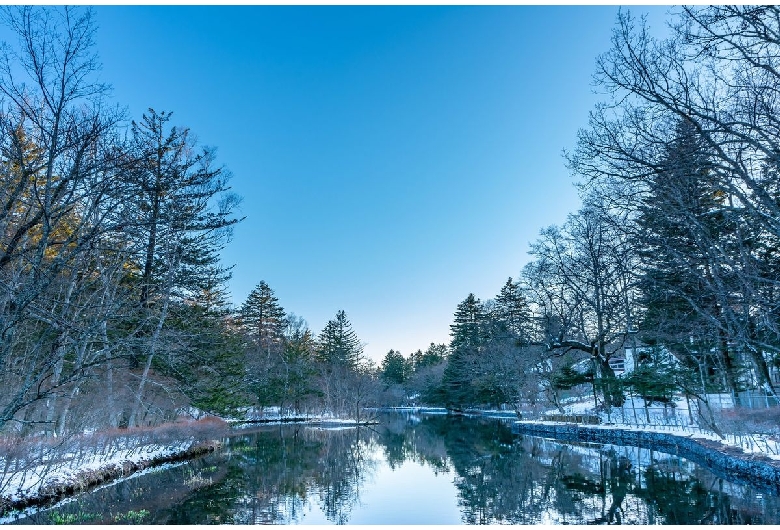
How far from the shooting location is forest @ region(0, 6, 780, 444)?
5461 mm

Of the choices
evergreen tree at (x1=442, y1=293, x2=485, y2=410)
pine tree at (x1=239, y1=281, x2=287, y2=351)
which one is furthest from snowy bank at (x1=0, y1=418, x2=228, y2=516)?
pine tree at (x1=239, y1=281, x2=287, y2=351)

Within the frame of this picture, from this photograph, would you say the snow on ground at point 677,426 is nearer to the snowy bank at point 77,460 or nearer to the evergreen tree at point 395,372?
the snowy bank at point 77,460

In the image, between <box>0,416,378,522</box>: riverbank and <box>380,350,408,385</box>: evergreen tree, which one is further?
<box>380,350,408,385</box>: evergreen tree

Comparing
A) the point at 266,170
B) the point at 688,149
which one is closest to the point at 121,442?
the point at 266,170

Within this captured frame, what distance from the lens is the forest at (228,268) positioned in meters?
5.46

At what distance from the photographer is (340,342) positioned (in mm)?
61156

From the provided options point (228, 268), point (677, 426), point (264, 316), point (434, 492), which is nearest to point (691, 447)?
point (677, 426)

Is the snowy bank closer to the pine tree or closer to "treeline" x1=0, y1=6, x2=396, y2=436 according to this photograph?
"treeline" x1=0, y1=6, x2=396, y2=436

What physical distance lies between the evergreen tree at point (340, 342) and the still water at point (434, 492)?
40344 millimetres

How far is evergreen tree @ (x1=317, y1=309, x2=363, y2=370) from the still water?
40.3 m

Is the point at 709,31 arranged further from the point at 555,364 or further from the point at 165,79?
the point at 555,364

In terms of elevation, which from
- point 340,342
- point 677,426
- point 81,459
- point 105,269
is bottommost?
point 677,426

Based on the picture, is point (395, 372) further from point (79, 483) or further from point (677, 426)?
point (79, 483)

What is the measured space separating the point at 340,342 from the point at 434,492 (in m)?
50.0
